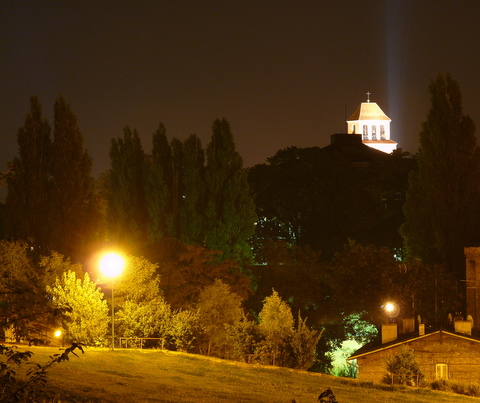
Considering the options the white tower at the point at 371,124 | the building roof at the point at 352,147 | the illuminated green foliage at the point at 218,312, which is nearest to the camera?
the illuminated green foliage at the point at 218,312

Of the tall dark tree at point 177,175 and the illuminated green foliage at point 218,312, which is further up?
the tall dark tree at point 177,175

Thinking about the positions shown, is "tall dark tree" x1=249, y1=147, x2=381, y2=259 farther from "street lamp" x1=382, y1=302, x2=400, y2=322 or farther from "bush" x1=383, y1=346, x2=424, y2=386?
"bush" x1=383, y1=346, x2=424, y2=386

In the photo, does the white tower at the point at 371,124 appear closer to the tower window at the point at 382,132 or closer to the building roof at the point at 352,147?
the tower window at the point at 382,132

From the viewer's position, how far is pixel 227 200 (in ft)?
152

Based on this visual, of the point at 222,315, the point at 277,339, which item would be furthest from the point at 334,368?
the point at 277,339

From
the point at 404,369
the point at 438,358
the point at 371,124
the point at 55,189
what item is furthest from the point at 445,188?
the point at 371,124

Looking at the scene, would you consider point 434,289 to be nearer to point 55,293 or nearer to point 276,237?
point 276,237

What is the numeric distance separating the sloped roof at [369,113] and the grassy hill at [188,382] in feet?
284

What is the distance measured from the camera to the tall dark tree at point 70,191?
1655 inches

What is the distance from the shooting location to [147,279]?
1358 inches

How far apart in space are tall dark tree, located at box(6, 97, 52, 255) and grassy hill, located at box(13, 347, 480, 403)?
1515 centimetres

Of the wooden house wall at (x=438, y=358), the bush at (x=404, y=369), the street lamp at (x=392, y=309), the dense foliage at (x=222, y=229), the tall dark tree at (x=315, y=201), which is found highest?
the tall dark tree at (x=315, y=201)

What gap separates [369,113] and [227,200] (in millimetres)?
68049

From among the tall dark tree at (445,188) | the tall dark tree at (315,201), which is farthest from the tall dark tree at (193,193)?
the tall dark tree at (445,188)
